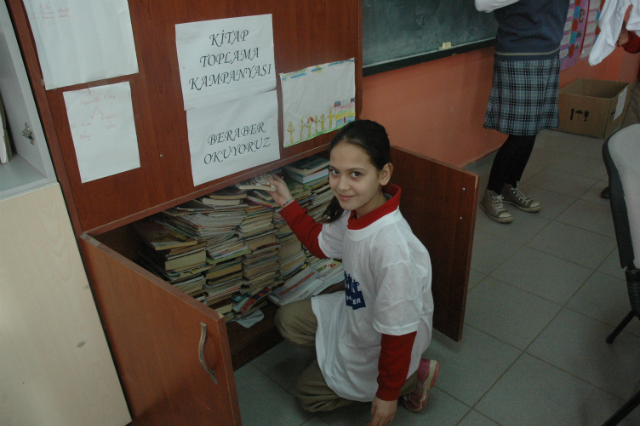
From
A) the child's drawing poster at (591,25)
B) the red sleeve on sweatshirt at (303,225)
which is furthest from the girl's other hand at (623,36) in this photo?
the red sleeve on sweatshirt at (303,225)

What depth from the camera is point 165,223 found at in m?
1.60

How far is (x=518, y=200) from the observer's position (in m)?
2.88

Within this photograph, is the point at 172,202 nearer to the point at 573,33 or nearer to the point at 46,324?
the point at 46,324

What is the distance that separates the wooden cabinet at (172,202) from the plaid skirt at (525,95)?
1.20m

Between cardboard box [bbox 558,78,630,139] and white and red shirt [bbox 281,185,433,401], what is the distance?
3.14 m

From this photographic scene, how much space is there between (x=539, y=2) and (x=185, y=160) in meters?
1.95

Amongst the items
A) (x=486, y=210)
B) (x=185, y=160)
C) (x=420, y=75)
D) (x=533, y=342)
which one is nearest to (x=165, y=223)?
(x=185, y=160)

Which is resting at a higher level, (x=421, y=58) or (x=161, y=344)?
(x=421, y=58)

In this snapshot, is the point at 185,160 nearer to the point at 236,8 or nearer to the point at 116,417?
the point at 236,8

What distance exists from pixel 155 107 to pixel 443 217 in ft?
3.05

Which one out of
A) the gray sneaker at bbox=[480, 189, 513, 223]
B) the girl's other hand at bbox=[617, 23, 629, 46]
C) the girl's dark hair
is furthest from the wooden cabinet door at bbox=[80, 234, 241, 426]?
the girl's other hand at bbox=[617, 23, 629, 46]

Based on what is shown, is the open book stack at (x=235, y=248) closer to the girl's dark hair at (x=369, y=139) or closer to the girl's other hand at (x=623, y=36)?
the girl's dark hair at (x=369, y=139)

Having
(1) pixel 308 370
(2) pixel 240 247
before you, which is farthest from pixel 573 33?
(1) pixel 308 370

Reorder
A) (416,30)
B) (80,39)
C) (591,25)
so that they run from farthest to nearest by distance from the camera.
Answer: (591,25) < (416,30) < (80,39)
